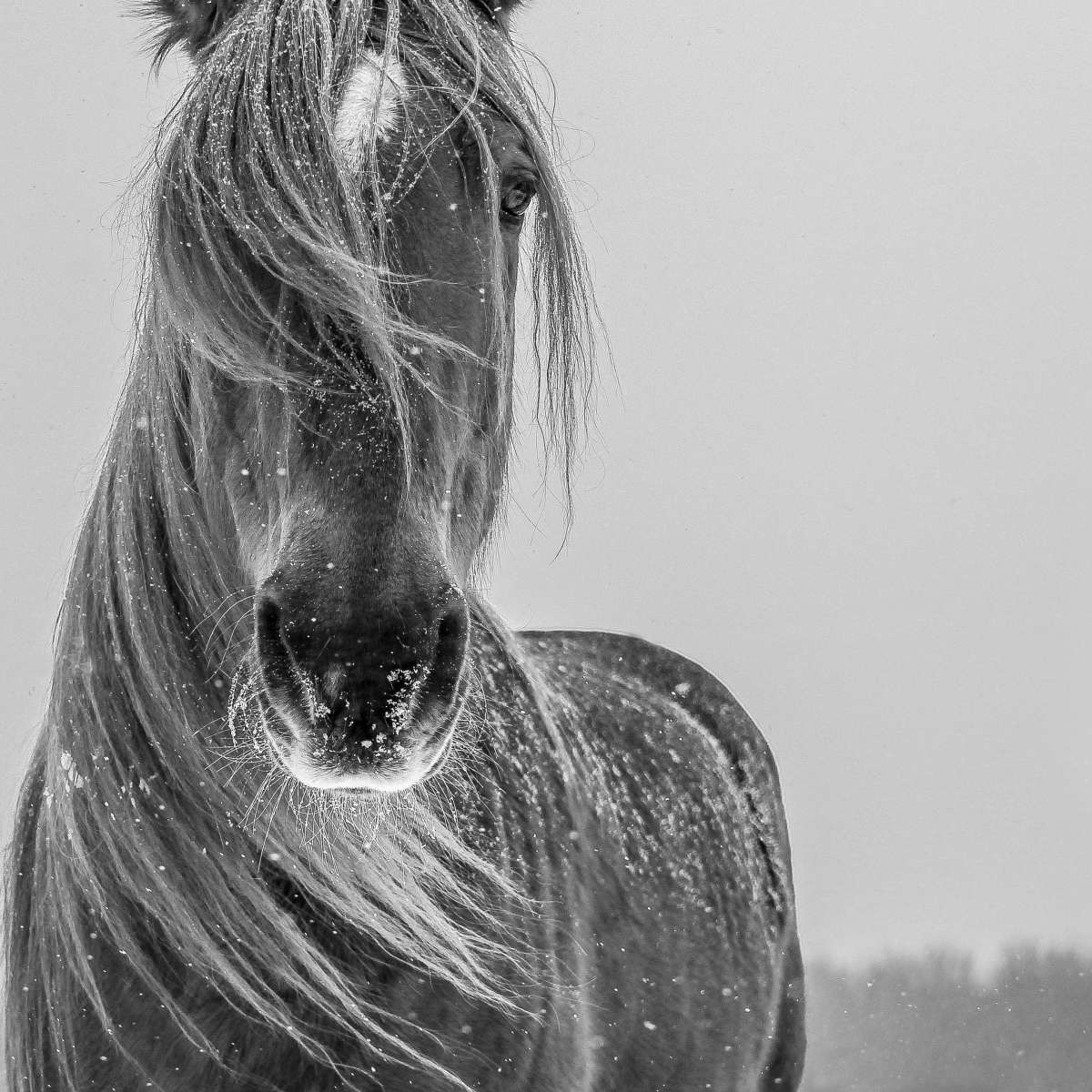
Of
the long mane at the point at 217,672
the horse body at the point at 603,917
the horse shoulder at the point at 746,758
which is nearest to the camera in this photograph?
the long mane at the point at 217,672

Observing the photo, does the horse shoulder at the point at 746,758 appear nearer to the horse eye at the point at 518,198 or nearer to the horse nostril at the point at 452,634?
the horse eye at the point at 518,198

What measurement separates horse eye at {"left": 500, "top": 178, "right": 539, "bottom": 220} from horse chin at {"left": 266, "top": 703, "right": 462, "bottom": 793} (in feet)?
2.62

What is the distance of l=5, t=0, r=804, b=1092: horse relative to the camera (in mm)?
1221

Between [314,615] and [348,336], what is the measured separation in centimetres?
34

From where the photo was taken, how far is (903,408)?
3528 cm

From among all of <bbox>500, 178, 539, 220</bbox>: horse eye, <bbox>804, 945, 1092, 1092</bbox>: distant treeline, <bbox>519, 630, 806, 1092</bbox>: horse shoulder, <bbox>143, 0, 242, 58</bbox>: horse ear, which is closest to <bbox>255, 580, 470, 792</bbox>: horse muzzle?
<bbox>500, 178, 539, 220</bbox>: horse eye

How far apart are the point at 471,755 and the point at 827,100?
5887 cm

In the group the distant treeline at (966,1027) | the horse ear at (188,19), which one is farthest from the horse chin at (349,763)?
the distant treeline at (966,1027)

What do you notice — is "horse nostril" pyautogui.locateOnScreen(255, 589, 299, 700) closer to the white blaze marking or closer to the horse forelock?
the horse forelock

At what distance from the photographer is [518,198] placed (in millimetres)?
1638

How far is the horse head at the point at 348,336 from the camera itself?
115 cm

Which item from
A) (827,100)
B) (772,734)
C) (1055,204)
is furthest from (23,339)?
(827,100)

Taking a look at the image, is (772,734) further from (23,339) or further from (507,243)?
(507,243)

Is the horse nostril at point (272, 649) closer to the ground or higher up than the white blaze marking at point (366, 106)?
closer to the ground
